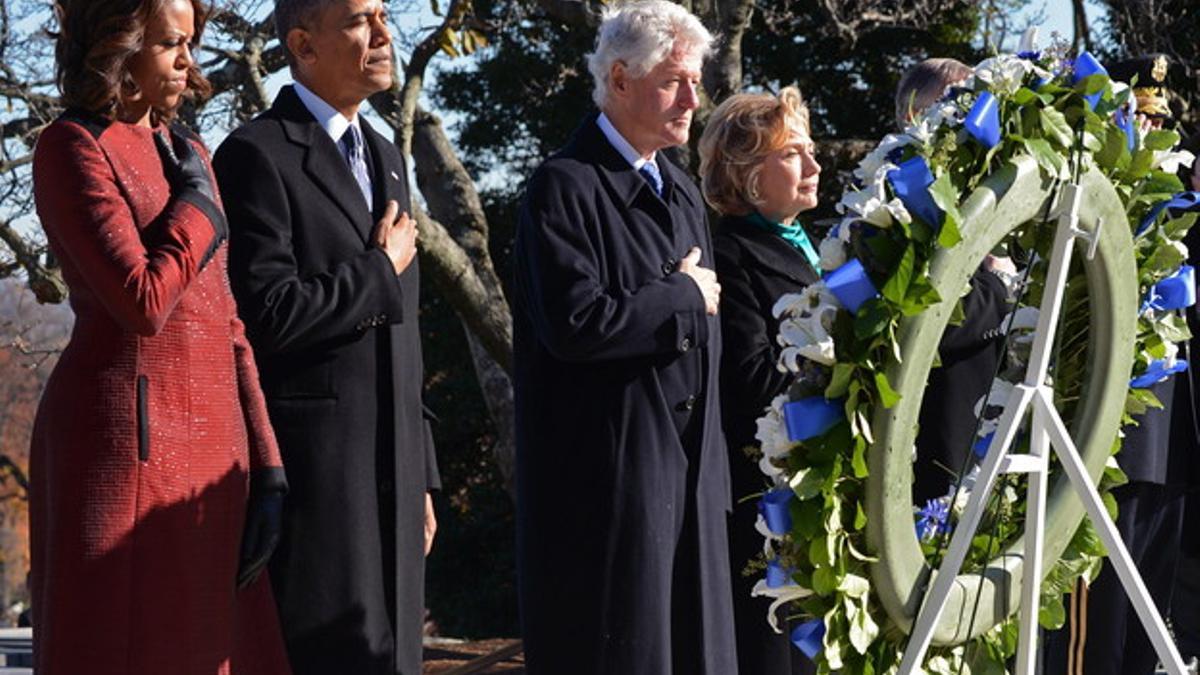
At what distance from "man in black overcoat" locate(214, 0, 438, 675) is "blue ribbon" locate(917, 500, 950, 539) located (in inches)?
46.2

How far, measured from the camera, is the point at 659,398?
4.67 meters

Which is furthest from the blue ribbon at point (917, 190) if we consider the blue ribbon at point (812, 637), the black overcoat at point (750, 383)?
the black overcoat at point (750, 383)

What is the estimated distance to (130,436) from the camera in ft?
12.8

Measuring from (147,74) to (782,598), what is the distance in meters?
1.77

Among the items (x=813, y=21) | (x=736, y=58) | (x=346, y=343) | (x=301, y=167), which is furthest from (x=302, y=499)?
(x=813, y=21)

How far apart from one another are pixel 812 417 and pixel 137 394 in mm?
1395

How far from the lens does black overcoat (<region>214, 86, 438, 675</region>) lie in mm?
4406

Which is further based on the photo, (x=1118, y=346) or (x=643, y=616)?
(x=1118, y=346)

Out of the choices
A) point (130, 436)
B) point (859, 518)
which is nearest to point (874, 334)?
point (859, 518)

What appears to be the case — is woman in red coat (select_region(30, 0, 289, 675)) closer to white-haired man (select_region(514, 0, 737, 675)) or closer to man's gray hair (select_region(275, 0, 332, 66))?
man's gray hair (select_region(275, 0, 332, 66))

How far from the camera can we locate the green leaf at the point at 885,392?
4152 millimetres

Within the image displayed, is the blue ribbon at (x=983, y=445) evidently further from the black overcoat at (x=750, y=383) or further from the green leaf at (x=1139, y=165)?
the green leaf at (x=1139, y=165)

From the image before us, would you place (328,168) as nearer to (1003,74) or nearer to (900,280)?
(900,280)

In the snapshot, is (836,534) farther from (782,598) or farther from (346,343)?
(346,343)
